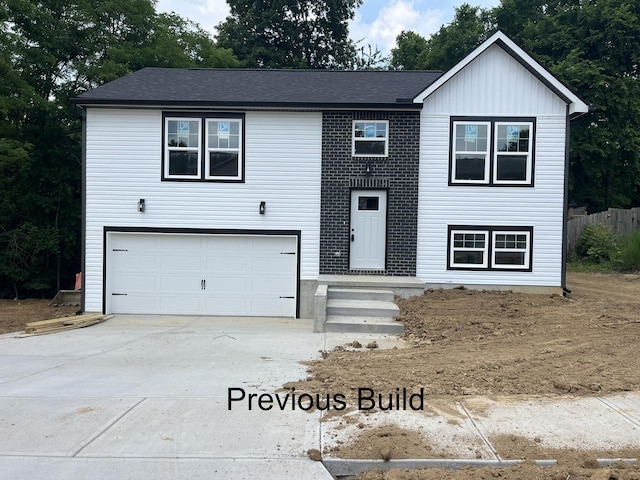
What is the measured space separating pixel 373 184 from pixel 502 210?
133 inches

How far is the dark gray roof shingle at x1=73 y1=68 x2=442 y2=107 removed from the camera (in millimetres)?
13227

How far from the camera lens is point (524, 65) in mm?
13023

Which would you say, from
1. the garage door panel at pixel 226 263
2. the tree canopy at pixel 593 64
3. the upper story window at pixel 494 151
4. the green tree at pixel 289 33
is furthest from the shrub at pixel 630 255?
the green tree at pixel 289 33

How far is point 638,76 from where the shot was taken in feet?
94.0

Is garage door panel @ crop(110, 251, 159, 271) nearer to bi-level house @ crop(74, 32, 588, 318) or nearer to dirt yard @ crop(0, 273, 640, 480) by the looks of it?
bi-level house @ crop(74, 32, 588, 318)

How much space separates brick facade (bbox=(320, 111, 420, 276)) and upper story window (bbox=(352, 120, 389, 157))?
12 cm

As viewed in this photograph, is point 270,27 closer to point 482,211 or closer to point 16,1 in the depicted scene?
point 16,1

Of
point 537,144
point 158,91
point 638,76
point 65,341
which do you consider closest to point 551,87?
point 537,144

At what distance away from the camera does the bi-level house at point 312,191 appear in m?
13.3

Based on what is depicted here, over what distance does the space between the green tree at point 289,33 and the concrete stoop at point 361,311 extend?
24.6 m

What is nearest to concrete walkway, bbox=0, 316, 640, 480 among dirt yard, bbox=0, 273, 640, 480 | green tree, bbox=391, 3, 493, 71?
dirt yard, bbox=0, 273, 640, 480

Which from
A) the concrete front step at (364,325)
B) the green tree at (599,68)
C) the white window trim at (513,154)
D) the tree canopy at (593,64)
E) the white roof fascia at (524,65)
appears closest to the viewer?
the concrete front step at (364,325)

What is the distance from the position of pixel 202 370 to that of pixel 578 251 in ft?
66.4

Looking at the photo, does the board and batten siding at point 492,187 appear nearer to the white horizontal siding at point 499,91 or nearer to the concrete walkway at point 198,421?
the white horizontal siding at point 499,91
